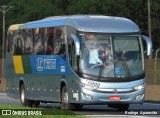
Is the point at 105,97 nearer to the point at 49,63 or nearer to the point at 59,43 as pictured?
the point at 59,43

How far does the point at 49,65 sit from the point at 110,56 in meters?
3.24

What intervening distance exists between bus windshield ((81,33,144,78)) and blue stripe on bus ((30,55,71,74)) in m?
1.09

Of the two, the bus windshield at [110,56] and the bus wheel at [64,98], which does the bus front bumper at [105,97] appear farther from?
the bus wheel at [64,98]

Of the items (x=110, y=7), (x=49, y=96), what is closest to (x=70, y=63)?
(x=49, y=96)

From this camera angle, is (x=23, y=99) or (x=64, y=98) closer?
(x=64, y=98)

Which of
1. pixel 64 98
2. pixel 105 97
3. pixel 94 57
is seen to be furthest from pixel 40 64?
pixel 105 97

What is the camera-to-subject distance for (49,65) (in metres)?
28.0

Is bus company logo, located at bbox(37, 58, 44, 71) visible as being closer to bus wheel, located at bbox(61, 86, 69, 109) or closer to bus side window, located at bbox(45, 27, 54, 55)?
bus side window, located at bbox(45, 27, 54, 55)

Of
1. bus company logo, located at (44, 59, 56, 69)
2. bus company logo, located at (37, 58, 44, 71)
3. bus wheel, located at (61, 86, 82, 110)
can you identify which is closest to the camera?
bus wheel, located at (61, 86, 82, 110)

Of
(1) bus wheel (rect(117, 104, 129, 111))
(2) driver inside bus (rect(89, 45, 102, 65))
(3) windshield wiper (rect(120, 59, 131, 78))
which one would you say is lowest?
(1) bus wheel (rect(117, 104, 129, 111))

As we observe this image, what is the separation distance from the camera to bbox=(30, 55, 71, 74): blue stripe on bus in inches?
1050

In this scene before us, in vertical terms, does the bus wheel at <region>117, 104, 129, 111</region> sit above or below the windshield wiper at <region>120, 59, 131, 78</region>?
below

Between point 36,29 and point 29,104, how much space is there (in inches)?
124

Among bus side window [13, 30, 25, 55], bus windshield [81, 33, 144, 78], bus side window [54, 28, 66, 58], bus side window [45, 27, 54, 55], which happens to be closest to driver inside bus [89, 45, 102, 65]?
bus windshield [81, 33, 144, 78]
